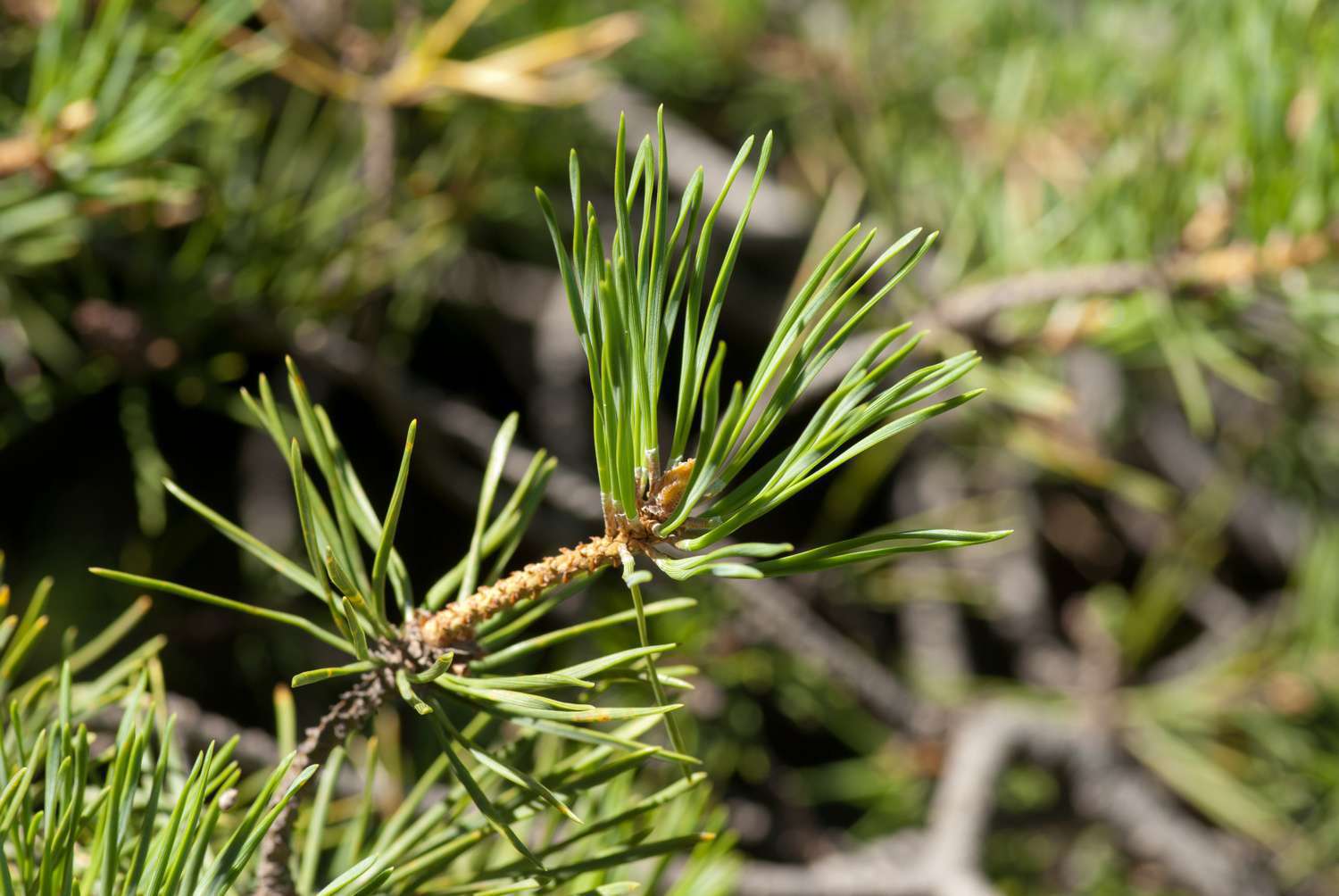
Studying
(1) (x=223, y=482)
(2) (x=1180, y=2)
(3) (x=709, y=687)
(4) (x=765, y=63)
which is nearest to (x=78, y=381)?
(1) (x=223, y=482)

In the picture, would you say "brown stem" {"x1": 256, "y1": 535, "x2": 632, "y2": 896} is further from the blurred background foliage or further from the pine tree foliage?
the blurred background foliage

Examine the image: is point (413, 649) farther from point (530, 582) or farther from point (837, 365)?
point (837, 365)

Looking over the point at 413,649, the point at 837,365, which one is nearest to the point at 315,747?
the point at 413,649

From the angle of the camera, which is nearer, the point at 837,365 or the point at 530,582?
the point at 530,582

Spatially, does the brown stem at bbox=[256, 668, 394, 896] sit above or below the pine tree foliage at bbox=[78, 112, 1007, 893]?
below

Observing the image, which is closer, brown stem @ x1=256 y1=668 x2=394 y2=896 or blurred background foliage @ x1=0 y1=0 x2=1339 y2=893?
brown stem @ x1=256 y1=668 x2=394 y2=896

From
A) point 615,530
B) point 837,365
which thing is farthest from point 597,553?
point 837,365

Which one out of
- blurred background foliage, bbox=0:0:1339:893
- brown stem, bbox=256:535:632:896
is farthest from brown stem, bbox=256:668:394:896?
blurred background foliage, bbox=0:0:1339:893

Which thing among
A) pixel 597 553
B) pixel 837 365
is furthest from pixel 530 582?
pixel 837 365

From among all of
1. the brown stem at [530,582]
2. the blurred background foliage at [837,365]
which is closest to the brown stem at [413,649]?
the brown stem at [530,582]

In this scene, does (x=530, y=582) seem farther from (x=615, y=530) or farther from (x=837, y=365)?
(x=837, y=365)
